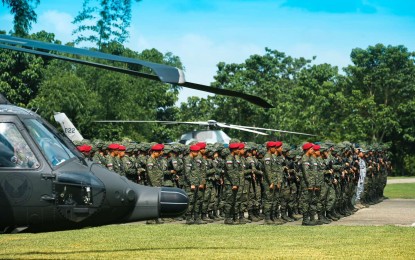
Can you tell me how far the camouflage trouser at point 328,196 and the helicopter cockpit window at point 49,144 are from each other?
10253 mm

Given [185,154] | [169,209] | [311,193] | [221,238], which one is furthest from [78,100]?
[169,209]

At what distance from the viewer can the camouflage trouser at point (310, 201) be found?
19531 millimetres

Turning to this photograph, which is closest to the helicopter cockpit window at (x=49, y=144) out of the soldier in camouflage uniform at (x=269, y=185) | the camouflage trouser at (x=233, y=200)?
the camouflage trouser at (x=233, y=200)

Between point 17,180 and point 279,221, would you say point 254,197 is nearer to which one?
point 279,221

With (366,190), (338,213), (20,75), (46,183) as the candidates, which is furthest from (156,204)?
(20,75)

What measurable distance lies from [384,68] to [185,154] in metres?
48.1

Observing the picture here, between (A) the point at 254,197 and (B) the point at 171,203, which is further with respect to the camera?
(A) the point at 254,197

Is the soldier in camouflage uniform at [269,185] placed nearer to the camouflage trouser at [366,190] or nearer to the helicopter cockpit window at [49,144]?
the camouflage trouser at [366,190]

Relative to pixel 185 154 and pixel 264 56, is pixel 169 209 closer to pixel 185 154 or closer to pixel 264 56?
pixel 185 154

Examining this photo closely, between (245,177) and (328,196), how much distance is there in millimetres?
2055

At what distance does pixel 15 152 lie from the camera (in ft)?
33.5

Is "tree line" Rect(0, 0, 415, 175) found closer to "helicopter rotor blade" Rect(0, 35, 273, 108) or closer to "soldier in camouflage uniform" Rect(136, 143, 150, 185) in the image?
"soldier in camouflage uniform" Rect(136, 143, 150, 185)

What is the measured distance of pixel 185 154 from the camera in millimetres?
22406

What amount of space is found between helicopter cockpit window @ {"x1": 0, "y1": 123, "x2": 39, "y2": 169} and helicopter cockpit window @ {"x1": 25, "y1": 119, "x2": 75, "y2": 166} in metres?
0.16
